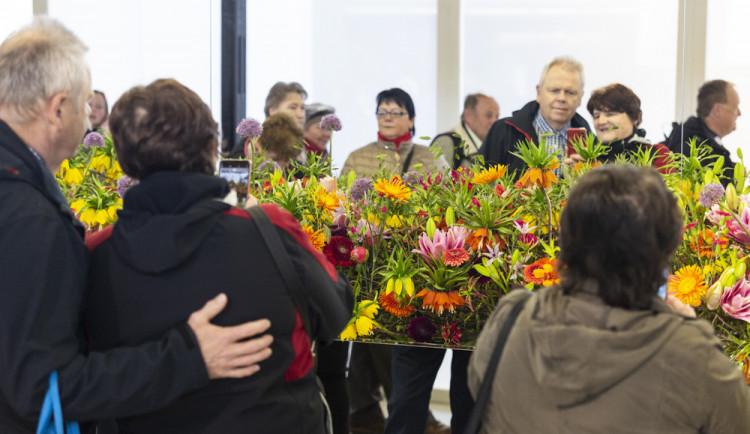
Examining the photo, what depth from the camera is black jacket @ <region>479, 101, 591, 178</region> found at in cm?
238

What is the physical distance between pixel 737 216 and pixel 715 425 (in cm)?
77

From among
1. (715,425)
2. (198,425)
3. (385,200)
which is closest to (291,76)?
(385,200)

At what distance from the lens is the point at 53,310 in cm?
100

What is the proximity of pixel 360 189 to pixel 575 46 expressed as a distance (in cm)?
190

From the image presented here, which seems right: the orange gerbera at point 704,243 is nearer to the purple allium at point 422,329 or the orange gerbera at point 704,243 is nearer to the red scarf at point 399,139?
the purple allium at point 422,329

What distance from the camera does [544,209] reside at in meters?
1.78

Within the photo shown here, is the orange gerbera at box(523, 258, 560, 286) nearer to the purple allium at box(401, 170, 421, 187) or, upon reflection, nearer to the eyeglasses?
the purple allium at box(401, 170, 421, 187)

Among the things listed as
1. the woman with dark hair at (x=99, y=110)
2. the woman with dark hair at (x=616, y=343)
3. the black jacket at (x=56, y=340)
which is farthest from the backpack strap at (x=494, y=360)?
the woman with dark hair at (x=99, y=110)

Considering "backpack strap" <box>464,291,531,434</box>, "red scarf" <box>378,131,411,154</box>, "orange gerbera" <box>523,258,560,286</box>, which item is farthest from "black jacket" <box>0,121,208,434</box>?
"red scarf" <box>378,131,411,154</box>

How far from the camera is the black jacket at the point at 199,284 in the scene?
1.05 m

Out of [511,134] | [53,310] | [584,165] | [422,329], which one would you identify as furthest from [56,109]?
[511,134]

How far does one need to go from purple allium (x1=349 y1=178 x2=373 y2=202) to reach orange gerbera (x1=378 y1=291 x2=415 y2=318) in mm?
310

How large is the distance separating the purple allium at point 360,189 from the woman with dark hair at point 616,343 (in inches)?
36.1

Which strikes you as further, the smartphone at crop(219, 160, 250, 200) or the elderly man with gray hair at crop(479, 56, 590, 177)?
the elderly man with gray hair at crop(479, 56, 590, 177)
